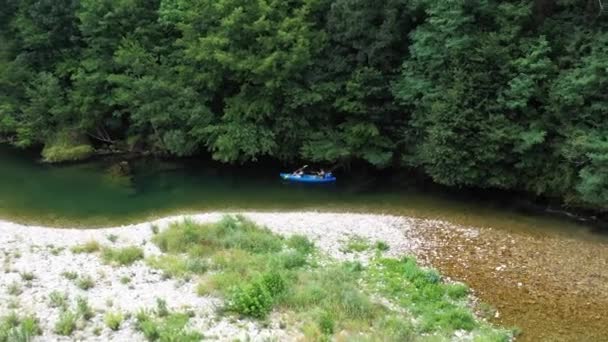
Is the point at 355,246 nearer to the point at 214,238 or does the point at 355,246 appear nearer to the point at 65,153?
the point at 214,238

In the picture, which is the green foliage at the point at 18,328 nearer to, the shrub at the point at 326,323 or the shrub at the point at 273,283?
the shrub at the point at 273,283

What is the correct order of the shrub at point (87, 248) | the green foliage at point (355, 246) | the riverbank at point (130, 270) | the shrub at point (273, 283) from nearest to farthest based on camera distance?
the riverbank at point (130, 270) → the shrub at point (273, 283) → the shrub at point (87, 248) → the green foliage at point (355, 246)

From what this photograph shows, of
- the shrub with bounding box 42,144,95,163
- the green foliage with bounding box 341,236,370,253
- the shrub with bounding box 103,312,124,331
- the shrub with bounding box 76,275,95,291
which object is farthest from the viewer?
the shrub with bounding box 42,144,95,163

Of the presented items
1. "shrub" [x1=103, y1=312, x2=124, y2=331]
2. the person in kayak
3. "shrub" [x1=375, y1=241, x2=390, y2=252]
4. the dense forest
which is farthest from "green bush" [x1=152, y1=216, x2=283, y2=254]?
the dense forest

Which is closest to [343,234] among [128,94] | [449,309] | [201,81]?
[449,309]

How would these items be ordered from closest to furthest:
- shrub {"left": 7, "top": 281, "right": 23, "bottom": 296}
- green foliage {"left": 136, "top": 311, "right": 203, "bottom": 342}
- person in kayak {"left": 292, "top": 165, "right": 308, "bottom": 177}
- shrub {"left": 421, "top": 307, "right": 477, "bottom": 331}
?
green foliage {"left": 136, "top": 311, "right": 203, "bottom": 342}, shrub {"left": 421, "top": 307, "right": 477, "bottom": 331}, shrub {"left": 7, "top": 281, "right": 23, "bottom": 296}, person in kayak {"left": 292, "top": 165, "right": 308, "bottom": 177}

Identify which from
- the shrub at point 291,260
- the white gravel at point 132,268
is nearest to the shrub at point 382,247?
the white gravel at point 132,268

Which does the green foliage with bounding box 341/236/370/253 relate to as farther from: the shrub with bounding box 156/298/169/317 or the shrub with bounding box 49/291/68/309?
the shrub with bounding box 49/291/68/309
